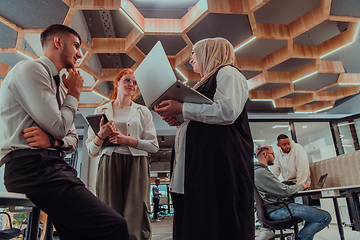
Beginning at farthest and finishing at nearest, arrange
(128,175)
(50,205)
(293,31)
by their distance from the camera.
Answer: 1. (293,31)
2. (128,175)
3. (50,205)

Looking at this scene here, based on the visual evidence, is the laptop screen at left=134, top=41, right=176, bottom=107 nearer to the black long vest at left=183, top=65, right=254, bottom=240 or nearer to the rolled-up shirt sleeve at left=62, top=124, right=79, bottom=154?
the black long vest at left=183, top=65, right=254, bottom=240

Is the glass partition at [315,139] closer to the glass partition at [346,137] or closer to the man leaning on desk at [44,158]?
the glass partition at [346,137]

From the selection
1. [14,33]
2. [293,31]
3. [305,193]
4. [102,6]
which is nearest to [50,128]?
[102,6]

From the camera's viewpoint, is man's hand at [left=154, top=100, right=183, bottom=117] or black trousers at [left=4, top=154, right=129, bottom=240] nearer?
black trousers at [left=4, top=154, right=129, bottom=240]

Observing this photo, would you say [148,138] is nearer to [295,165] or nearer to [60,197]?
[60,197]

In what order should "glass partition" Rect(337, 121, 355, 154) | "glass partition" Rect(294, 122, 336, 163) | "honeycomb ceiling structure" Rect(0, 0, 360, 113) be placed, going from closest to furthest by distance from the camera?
"honeycomb ceiling structure" Rect(0, 0, 360, 113) < "glass partition" Rect(337, 121, 355, 154) < "glass partition" Rect(294, 122, 336, 163)

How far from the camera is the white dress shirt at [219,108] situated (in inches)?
40.8

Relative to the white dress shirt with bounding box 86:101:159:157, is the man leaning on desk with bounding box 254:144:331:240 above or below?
below

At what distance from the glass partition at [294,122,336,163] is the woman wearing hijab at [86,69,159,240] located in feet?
24.1

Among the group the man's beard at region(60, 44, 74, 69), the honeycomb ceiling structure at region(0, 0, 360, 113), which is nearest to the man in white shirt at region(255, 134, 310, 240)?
the honeycomb ceiling structure at region(0, 0, 360, 113)

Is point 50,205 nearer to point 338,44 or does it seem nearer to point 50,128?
point 50,128

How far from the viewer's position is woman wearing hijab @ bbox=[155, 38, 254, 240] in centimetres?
96

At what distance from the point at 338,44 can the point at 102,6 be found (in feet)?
12.0

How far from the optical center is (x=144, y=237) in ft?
4.74
